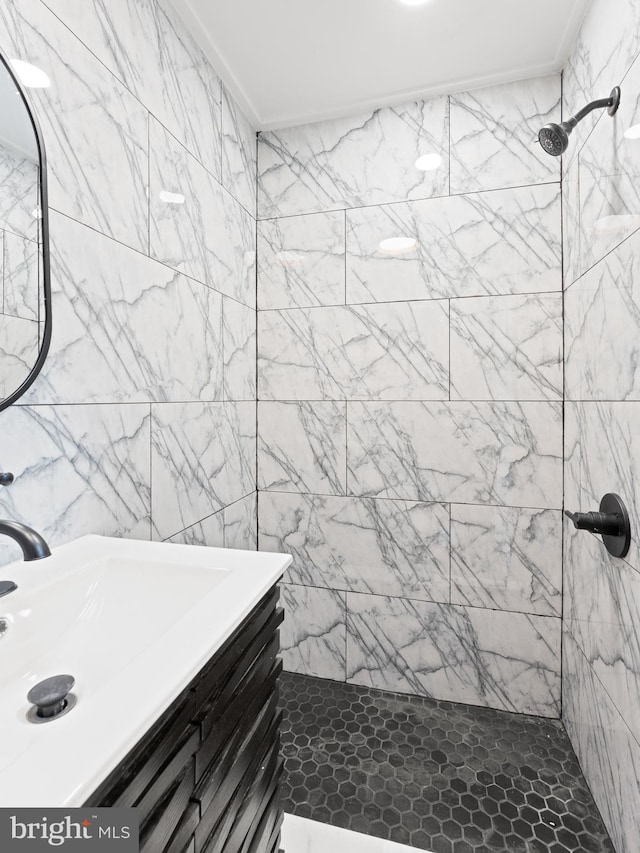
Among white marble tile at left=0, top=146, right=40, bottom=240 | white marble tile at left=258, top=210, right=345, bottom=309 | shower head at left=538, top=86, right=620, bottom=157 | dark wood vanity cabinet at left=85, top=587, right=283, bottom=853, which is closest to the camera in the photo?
dark wood vanity cabinet at left=85, top=587, right=283, bottom=853

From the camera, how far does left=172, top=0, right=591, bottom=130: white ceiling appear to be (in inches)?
61.1

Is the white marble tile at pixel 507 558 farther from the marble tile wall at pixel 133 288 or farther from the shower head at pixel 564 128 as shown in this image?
the shower head at pixel 564 128

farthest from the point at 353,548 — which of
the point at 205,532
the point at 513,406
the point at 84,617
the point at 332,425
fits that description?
the point at 84,617

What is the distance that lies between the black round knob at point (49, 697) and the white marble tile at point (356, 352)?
1.58 meters

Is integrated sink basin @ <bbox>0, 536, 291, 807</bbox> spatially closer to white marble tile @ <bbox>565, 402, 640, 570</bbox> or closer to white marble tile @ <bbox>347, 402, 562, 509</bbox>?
white marble tile @ <bbox>565, 402, 640, 570</bbox>

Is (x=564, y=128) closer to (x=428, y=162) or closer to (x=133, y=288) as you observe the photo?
(x=428, y=162)

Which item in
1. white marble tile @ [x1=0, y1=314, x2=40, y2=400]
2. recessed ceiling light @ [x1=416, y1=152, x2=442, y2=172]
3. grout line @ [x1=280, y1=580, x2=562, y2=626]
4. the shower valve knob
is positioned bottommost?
grout line @ [x1=280, y1=580, x2=562, y2=626]

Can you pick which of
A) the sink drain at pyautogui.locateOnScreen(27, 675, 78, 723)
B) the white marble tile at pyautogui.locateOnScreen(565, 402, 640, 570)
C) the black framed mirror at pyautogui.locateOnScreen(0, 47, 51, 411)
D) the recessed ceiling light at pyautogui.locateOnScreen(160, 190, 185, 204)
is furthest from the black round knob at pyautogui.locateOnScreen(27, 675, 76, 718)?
the recessed ceiling light at pyautogui.locateOnScreen(160, 190, 185, 204)

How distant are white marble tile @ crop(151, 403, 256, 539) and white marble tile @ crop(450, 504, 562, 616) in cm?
97

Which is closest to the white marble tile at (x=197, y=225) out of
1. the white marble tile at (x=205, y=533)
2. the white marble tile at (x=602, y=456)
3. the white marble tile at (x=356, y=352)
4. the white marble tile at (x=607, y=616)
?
the white marble tile at (x=356, y=352)

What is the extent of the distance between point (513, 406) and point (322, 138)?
150 centimetres

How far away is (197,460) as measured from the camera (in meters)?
1.69

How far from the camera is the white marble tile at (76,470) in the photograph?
3.23ft

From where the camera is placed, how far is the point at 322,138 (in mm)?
2102
